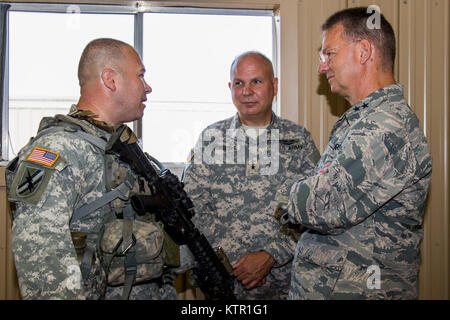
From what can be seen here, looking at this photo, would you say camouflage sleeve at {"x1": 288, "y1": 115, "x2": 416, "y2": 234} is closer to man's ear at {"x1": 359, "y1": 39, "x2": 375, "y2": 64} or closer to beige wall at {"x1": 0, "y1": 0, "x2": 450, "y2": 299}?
man's ear at {"x1": 359, "y1": 39, "x2": 375, "y2": 64}

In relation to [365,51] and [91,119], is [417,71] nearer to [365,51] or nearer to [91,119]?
[365,51]

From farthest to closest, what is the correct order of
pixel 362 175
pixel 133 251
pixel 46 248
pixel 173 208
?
pixel 173 208 < pixel 133 251 < pixel 362 175 < pixel 46 248

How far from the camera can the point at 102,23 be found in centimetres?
272

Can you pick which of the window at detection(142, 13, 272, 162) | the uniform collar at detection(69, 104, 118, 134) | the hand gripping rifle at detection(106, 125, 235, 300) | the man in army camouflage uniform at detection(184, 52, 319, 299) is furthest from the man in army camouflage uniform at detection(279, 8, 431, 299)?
the window at detection(142, 13, 272, 162)

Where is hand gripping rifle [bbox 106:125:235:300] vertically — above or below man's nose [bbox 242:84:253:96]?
below

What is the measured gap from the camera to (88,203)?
1457 mm

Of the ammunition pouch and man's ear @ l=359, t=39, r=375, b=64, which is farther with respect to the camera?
man's ear @ l=359, t=39, r=375, b=64

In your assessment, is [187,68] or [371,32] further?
[187,68]

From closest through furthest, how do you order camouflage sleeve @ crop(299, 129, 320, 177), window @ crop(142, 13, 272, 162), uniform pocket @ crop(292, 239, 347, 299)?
uniform pocket @ crop(292, 239, 347, 299) < camouflage sleeve @ crop(299, 129, 320, 177) < window @ crop(142, 13, 272, 162)

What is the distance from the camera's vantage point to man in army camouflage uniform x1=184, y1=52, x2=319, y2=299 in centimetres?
221

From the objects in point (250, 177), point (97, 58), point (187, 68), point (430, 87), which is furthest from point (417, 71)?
point (97, 58)

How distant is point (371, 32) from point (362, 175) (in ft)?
2.12

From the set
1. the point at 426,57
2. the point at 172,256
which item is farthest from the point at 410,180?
the point at 426,57
